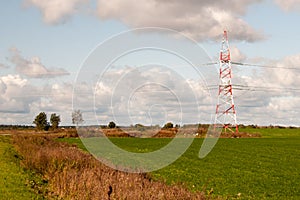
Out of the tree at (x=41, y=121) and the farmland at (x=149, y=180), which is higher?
the tree at (x=41, y=121)

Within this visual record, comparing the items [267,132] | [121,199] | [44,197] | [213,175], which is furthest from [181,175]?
[267,132]

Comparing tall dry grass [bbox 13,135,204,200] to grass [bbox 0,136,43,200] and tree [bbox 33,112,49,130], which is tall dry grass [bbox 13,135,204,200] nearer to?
grass [bbox 0,136,43,200]

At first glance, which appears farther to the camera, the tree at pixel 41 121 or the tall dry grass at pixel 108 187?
the tree at pixel 41 121

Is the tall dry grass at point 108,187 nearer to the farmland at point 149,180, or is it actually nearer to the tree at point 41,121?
the farmland at point 149,180

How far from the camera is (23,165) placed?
27594mm

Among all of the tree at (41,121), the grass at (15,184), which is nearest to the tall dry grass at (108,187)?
the grass at (15,184)

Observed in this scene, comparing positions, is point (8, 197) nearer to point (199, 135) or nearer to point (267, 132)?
point (199, 135)

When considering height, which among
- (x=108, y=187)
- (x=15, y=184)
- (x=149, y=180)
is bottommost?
(x=15, y=184)

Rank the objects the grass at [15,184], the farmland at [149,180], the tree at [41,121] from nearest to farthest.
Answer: the farmland at [149,180] → the grass at [15,184] → the tree at [41,121]

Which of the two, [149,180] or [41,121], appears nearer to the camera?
[149,180]

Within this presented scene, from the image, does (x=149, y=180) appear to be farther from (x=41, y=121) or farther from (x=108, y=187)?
(x=41, y=121)

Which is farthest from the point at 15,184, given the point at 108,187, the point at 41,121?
the point at 41,121

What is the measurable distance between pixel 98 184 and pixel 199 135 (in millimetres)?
88514

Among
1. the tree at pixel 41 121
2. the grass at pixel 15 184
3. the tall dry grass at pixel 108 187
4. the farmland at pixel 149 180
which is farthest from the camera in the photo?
the tree at pixel 41 121
